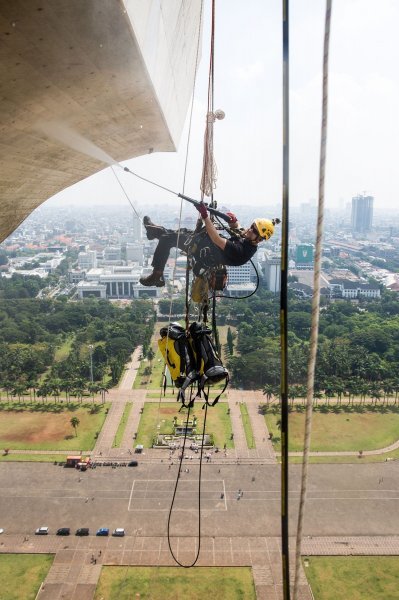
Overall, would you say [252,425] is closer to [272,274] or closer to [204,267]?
[204,267]

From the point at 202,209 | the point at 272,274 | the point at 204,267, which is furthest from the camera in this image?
the point at 272,274

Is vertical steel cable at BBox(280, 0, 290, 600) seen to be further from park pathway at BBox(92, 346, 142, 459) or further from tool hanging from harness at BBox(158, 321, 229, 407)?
park pathway at BBox(92, 346, 142, 459)

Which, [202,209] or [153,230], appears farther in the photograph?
[153,230]

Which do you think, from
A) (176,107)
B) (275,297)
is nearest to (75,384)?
(176,107)

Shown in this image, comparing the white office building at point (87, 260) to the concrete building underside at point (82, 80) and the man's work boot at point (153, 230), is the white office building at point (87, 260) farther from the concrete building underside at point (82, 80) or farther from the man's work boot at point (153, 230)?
the man's work boot at point (153, 230)

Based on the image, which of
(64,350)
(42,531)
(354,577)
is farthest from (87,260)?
(354,577)

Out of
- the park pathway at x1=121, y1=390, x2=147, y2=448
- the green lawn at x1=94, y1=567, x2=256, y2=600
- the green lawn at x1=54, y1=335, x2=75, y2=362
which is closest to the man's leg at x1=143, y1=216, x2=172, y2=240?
the green lawn at x1=94, y1=567, x2=256, y2=600
